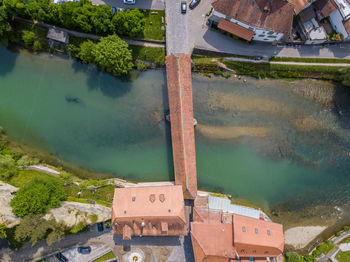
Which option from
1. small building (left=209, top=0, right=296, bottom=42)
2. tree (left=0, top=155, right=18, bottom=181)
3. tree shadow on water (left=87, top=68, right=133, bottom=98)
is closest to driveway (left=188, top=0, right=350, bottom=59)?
small building (left=209, top=0, right=296, bottom=42)

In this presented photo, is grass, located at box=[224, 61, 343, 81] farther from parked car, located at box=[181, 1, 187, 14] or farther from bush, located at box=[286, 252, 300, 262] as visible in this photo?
bush, located at box=[286, 252, 300, 262]

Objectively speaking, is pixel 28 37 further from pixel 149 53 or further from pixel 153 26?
pixel 153 26

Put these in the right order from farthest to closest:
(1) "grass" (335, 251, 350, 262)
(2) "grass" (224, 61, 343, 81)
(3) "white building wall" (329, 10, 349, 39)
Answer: (1) "grass" (335, 251, 350, 262) → (2) "grass" (224, 61, 343, 81) → (3) "white building wall" (329, 10, 349, 39)

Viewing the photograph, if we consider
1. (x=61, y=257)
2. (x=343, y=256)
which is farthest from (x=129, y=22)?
(x=343, y=256)

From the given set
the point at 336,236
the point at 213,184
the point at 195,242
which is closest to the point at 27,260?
the point at 195,242

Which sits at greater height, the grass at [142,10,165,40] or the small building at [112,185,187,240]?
the grass at [142,10,165,40]

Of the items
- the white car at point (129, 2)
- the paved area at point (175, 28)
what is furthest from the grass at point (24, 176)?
Answer: the white car at point (129, 2)

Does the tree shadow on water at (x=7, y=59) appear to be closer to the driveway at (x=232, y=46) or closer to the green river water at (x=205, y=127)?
the green river water at (x=205, y=127)
